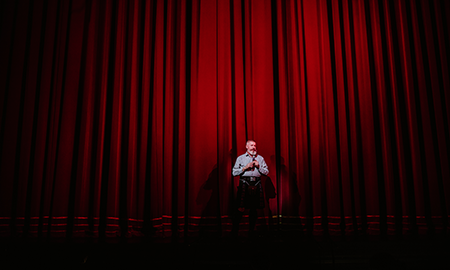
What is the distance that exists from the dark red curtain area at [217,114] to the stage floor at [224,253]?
407 millimetres

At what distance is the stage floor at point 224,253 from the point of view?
3006 mm

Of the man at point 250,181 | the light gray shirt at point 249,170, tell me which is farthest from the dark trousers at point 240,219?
the light gray shirt at point 249,170

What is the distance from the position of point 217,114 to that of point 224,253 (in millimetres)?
2040

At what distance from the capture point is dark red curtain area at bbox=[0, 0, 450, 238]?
13.9ft

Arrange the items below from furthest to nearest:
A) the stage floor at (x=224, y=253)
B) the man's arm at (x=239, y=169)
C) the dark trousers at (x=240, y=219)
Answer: the dark trousers at (x=240, y=219)
the man's arm at (x=239, y=169)
the stage floor at (x=224, y=253)

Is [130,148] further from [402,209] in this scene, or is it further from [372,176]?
[402,209]

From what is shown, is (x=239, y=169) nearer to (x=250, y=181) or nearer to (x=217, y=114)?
(x=250, y=181)

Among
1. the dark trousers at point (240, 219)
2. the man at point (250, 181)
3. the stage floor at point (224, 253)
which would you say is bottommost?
the stage floor at point (224, 253)

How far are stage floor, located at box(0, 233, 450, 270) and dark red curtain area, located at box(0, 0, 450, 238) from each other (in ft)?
1.34

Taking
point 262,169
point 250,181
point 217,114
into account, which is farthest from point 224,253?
point 217,114

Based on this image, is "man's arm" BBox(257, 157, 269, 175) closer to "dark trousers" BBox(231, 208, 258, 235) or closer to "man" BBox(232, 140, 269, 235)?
"man" BBox(232, 140, 269, 235)

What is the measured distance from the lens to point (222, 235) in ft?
13.6

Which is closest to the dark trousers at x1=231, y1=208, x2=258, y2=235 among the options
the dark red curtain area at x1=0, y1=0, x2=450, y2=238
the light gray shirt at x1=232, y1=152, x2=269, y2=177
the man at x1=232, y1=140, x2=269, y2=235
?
the man at x1=232, y1=140, x2=269, y2=235

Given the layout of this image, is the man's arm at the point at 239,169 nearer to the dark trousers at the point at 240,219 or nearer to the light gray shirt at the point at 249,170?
the light gray shirt at the point at 249,170
